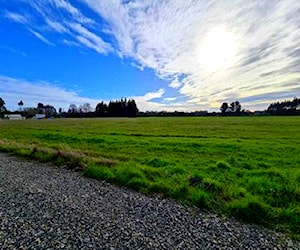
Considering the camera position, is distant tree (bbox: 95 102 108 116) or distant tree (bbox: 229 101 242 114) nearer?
distant tree (bbox: 95 102 108 116)

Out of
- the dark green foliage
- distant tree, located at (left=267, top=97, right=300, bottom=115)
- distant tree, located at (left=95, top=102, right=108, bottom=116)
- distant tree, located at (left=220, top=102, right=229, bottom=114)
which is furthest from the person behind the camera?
distant tree, located at (left=220, top=102, right=229, bottom=114)

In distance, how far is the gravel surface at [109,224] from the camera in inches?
174

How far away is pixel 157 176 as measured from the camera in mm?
9211

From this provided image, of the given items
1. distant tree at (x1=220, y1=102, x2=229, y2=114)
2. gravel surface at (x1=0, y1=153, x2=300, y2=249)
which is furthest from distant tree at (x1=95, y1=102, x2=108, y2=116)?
gravel surface at (x1=0, y1=153, x2=300, y2=249)

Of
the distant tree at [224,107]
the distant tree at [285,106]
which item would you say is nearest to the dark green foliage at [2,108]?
the distant tree at [224,107]

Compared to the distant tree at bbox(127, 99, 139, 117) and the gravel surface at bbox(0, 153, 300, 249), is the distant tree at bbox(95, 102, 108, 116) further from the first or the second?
the gravel surface at bbox(0, 153, 300, 249)

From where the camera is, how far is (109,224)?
16.9 feet

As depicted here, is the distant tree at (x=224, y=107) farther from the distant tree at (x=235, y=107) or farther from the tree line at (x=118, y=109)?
the tree line at (x=118, y=109)

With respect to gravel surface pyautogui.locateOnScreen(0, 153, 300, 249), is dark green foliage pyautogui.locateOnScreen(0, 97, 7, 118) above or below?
above

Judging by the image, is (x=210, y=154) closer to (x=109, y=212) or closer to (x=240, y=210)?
(x=240, y=210)

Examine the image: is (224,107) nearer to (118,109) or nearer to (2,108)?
(118,109)

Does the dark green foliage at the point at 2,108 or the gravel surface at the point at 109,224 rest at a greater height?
the dark green foliage at the point at 2,108

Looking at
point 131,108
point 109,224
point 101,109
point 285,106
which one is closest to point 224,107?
point 285,106

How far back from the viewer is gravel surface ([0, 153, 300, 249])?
14.5 feet
